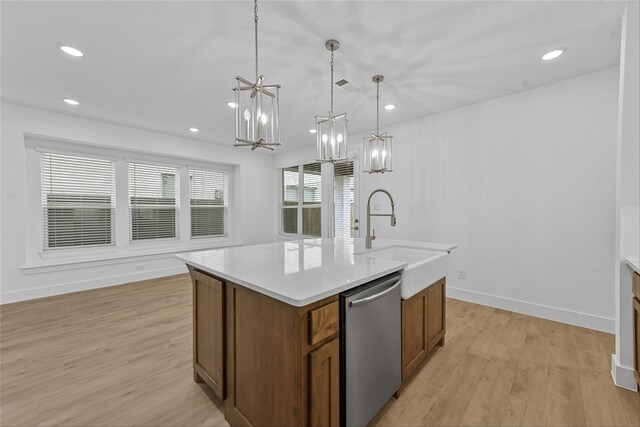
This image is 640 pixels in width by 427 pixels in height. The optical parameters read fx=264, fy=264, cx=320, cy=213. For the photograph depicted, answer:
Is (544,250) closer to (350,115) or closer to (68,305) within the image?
(350,115)

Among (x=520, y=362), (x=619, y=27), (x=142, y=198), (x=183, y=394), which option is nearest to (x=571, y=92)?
(x=619, y=27)

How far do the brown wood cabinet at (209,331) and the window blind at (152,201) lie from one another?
12.9ft

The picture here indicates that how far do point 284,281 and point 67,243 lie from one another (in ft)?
15.9

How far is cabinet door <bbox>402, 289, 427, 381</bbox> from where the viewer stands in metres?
1.76

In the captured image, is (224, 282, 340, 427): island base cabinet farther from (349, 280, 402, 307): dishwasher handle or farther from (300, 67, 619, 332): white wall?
(300, 67, 619, 332): white wall

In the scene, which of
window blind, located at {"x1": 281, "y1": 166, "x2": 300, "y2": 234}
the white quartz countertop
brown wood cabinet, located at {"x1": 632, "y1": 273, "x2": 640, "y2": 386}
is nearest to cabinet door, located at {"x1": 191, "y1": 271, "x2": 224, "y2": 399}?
the white quartz countertop

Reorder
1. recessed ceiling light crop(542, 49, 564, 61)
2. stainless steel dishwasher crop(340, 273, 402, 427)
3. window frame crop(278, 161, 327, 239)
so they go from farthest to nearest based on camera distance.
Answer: window frame crop(278, 161, 327, 239), recessed ceiling light crop(542, 49, 564, 61), stainless steel dishwasher crop(340, 273, 402, 427)

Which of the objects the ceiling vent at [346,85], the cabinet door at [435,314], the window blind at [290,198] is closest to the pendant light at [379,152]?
the ceiling vent at [346,85]

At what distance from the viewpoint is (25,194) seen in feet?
12.2

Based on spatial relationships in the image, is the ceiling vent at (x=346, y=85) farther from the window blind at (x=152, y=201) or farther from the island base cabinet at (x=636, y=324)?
the window blind at (x=152, y=201)

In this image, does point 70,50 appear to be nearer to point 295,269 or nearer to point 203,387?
point 295,269

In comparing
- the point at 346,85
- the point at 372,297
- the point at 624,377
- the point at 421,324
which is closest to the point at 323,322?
the point at 372,297

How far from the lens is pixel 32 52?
238 cm

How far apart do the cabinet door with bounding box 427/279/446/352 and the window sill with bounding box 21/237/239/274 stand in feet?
15.7
